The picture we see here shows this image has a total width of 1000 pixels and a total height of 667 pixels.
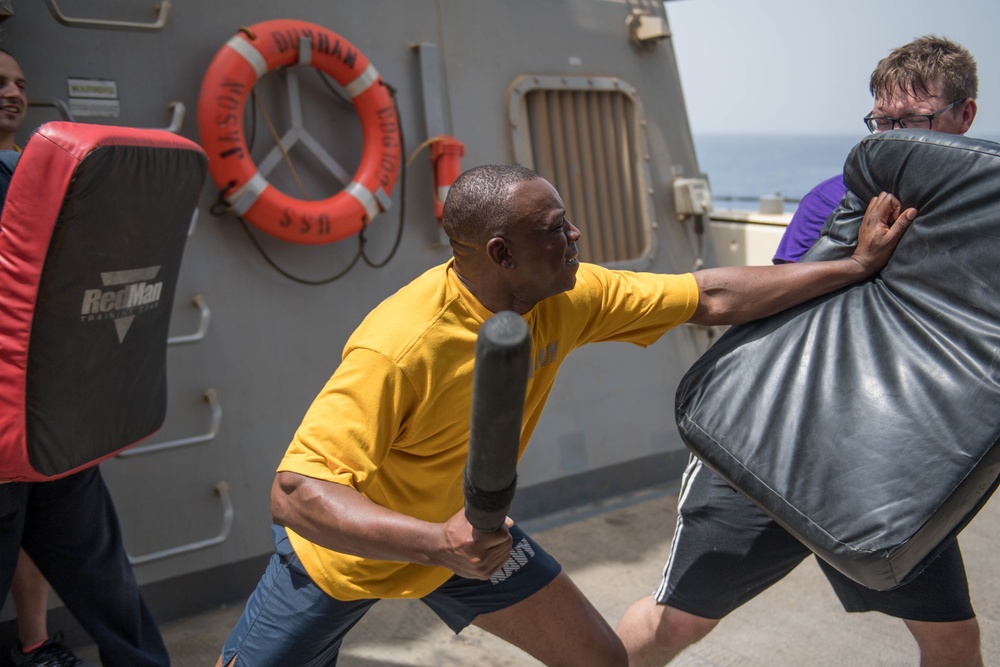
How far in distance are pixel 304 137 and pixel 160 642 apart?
1890mm

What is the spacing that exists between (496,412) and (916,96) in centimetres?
167

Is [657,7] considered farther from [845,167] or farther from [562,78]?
[845,167]

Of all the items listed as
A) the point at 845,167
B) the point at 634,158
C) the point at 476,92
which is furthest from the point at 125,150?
the point at 634,158

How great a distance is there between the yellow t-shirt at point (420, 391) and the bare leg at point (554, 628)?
22 cm

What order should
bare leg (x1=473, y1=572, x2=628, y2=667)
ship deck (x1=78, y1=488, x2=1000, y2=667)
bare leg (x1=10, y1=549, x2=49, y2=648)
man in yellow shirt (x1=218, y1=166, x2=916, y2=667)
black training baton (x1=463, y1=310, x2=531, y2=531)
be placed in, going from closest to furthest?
black training baton (x1=463, y1=310, x2=531, y2=531), man in yellow shirt (x1=218, y1=166, x2=916, y2=667), bare leg (x1=473, y1=572, x2=628, y2=667), bare leg (x1=10, y1=549, x2=49, y2=648), ship deck (x1=78, y1=488, x2=1000, y2=667)

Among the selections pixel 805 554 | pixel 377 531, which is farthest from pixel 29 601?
pixel 805 554

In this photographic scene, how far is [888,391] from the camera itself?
1.85 m

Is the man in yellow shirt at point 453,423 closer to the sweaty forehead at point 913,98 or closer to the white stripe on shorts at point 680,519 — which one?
the white stripe on shorts at point 680,519

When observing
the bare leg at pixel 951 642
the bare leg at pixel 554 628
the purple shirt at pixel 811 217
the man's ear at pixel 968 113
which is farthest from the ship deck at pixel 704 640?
the man's ear at pixel 968 113

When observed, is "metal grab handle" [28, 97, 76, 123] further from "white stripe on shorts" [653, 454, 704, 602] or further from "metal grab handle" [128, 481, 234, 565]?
"white stripe on shorts" [653, 454, 704, 602]

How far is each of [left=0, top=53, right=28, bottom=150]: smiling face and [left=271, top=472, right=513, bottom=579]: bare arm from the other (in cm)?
162

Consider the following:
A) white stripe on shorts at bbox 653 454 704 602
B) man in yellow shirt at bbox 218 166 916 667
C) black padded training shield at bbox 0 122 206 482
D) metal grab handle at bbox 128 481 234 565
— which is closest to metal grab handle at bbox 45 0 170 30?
black padded training shield at bbox 0 122 206 482

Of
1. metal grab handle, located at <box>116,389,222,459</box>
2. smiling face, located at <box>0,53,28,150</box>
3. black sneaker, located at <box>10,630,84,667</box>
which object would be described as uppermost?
smiling face, located at <box>0,53,28,150</box>

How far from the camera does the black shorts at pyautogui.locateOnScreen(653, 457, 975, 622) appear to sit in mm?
2141
